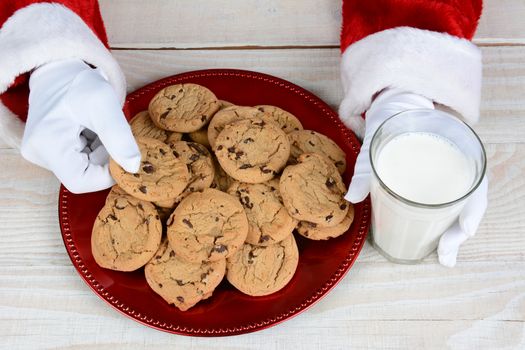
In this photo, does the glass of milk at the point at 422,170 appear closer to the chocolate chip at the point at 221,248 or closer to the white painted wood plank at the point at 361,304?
the white painted wood plank at the point at 361,304

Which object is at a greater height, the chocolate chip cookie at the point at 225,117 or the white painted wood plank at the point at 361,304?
the chocolate chip cookie at the point at 225,117

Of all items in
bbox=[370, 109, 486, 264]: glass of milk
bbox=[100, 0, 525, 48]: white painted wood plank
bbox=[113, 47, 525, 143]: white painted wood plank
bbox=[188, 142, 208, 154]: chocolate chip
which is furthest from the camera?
bbox=[100, 0, 525, 48]: white painted wood plank

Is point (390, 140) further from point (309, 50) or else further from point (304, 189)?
point (309, 50)

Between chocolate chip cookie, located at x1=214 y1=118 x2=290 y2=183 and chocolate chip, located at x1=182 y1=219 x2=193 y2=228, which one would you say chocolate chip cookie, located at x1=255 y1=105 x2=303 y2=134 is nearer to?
chocolate chip cookie, located at x1=214 y1=118 x2=290 y2=183

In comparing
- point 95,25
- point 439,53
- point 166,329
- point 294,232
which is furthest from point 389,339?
point 95,25

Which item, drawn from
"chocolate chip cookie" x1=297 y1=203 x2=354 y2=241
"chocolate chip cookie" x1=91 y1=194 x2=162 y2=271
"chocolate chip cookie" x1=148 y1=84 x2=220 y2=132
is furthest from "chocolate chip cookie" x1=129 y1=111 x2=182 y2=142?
"chocolate chip cookie" x1=297 y1=203 x2=354 y2=241

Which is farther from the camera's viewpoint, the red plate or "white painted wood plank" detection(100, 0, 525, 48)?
"white painted wood plank" detection(100, 0, 525, 48)

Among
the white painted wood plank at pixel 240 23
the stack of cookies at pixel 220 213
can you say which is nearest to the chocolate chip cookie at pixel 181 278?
the stack of cookies at pixel 220 213
